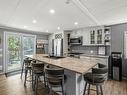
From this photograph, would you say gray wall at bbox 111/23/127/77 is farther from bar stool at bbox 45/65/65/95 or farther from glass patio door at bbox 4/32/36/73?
glass patio door at bbox 4/32/36/73

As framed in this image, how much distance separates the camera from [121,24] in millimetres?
4617

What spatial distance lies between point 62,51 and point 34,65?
3.77m

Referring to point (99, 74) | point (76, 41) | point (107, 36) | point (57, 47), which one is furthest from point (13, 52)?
point (99, 74)

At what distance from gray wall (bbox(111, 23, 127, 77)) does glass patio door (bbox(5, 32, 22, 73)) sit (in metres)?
5.10

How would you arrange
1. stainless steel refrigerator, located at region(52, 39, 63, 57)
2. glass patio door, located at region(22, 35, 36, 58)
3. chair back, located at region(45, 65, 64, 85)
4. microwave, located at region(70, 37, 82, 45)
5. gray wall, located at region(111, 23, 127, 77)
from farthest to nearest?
stainless steel refrigerator, located at region(52, 39, 63, 57), glass patio door, located at region(22, 35, 36, 58), microwave, located at region(70, 37, 82, 45), gray wall, located at region(111, 23, 127, 77), chair back, located at region(45, 65, 64, 85)

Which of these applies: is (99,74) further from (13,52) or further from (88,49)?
(13,52)

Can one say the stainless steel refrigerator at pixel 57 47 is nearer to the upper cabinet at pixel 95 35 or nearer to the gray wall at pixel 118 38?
the upper cabinet at pixel 95 35

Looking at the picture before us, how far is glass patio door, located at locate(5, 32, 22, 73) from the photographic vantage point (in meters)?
5.63

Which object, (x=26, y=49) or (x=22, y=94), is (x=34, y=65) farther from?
(x=26, y=49)

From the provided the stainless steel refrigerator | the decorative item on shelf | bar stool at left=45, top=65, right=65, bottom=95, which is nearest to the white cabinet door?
the decorative item on shelf

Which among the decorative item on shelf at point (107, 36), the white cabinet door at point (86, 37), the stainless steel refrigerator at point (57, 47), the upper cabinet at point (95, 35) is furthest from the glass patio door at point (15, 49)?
the decorative item on shelf at point (107, 36)

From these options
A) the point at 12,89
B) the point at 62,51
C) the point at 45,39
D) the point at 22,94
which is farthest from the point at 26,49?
the point at 22,94

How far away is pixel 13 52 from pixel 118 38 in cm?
563

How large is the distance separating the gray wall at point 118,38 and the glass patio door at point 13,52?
5.10 m
